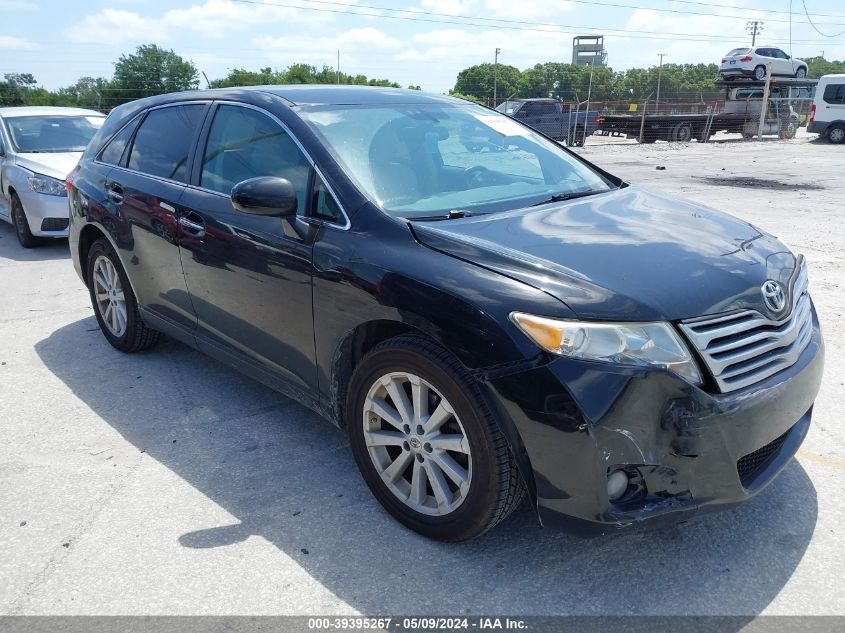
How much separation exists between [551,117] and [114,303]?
2357cm

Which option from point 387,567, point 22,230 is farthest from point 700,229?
point 22,230

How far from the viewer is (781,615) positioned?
7.73 feet

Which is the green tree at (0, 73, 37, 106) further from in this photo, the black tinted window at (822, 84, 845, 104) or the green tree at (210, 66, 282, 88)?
the black tinted window at (822, 84, 845, 104)

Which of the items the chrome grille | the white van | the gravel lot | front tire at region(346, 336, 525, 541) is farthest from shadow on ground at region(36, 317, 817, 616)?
the white van

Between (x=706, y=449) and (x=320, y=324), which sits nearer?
(x=706, y=449)

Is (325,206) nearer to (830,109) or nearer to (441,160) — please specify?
(441,160)

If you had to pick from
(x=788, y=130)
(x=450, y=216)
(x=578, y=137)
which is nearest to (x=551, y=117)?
(x=578, y=137)

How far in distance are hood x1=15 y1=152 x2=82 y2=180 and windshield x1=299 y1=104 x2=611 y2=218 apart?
6.37m

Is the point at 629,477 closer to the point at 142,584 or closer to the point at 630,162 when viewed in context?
the point at 142,584

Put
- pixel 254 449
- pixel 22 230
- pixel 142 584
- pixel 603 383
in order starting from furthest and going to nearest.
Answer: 1. pixel 22 230
2. pixel 254 449
3. pixel 142 584
4. pixel 603 383

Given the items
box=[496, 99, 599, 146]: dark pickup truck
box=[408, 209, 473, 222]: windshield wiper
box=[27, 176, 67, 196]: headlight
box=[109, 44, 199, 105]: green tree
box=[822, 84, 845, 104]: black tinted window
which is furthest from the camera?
box=[109, 44, 199, 105]: green tree

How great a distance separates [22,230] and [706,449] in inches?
350

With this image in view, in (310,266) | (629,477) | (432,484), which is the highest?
(310,266)

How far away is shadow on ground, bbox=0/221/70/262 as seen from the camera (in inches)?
329
